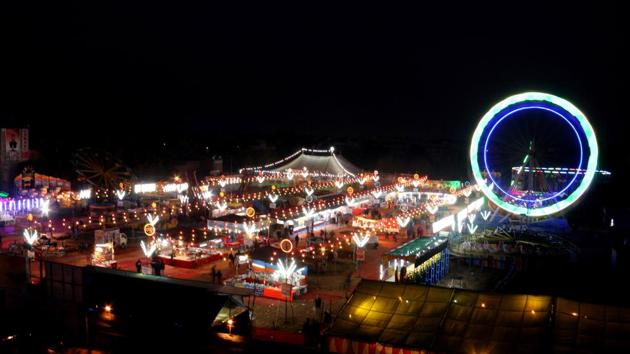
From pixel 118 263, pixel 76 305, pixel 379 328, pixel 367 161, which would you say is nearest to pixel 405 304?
pixel 379 328

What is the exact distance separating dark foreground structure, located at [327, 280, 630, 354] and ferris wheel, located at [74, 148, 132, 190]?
75.8ft

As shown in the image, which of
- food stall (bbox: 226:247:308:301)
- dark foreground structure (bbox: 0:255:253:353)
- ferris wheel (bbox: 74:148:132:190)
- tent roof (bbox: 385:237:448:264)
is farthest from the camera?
ferris wheel (bbox: 74:148:132:190)

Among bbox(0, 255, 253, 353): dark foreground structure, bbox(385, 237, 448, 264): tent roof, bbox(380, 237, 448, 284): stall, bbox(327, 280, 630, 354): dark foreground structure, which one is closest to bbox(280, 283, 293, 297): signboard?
bbox(0, 255, 253, 353): dark foreground structure

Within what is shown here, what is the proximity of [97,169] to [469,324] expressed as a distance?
25.2 metres

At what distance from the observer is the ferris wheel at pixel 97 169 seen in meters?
28.9

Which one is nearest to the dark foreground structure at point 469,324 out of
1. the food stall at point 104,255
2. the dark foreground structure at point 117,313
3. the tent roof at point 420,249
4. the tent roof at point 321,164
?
the dark foreground structure at point 117,313

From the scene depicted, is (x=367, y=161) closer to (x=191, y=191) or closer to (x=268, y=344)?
(x=191, y=191)

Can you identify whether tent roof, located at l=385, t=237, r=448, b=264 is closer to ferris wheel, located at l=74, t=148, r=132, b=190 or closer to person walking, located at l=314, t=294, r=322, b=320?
person walking, located at l=314, t=294, r=322, b=320

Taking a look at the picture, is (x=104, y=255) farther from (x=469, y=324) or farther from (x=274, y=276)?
(x=469, y=324)

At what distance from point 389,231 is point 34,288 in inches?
608

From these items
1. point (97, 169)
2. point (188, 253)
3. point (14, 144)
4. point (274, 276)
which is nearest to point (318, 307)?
point (274, 276)

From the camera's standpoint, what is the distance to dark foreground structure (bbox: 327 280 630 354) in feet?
26.5

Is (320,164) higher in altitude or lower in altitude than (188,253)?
higher

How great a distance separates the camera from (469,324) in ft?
28.6
